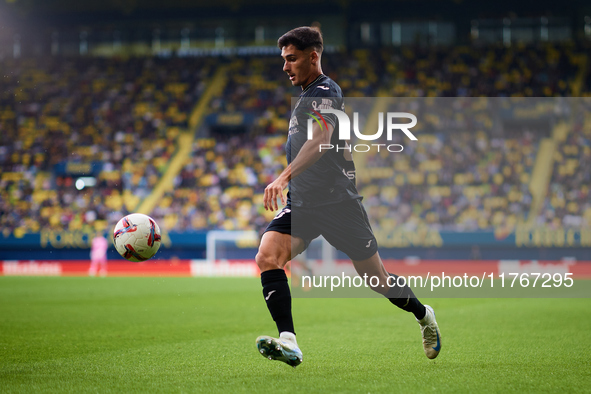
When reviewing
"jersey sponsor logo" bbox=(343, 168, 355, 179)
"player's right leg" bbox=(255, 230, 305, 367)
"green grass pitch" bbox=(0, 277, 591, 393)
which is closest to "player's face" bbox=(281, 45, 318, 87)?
"jersey sponsor logo" bbox=(343, 168, 355, 179)

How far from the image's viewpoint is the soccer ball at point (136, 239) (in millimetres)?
5785

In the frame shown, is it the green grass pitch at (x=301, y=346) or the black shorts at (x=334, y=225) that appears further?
the black shorts at (x=334, y=225)

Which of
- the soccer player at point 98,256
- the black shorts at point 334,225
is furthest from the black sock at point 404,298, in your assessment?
the soccer player at point 98,256

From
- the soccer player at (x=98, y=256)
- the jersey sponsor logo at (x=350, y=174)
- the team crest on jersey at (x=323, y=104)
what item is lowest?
the soccer player at (x=98, y=256)

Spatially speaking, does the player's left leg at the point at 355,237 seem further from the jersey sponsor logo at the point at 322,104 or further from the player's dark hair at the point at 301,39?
the player's dark hair at the point at 301,39

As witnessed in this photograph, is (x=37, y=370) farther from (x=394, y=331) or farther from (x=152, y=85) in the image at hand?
(x=152, y=85)

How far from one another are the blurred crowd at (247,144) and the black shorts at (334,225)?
687 inches

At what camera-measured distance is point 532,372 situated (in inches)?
189

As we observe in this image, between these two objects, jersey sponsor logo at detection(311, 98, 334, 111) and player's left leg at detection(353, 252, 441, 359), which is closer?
jersey sponsor logo at detection(311, 98, 334, 111)

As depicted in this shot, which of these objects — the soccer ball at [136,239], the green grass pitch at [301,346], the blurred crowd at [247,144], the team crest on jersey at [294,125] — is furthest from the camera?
the blurred crowd at [247,144]

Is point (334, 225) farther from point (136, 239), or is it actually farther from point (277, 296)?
point (136, 239)

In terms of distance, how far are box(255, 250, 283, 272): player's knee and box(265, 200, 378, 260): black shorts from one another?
0.22 metres

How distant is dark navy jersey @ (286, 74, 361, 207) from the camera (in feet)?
15.7

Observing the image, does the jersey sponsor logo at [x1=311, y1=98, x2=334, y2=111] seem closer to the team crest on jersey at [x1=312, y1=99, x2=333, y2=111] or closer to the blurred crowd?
the team crest on jersey at [x1=312, y1=99, x2=333, y2=111]
